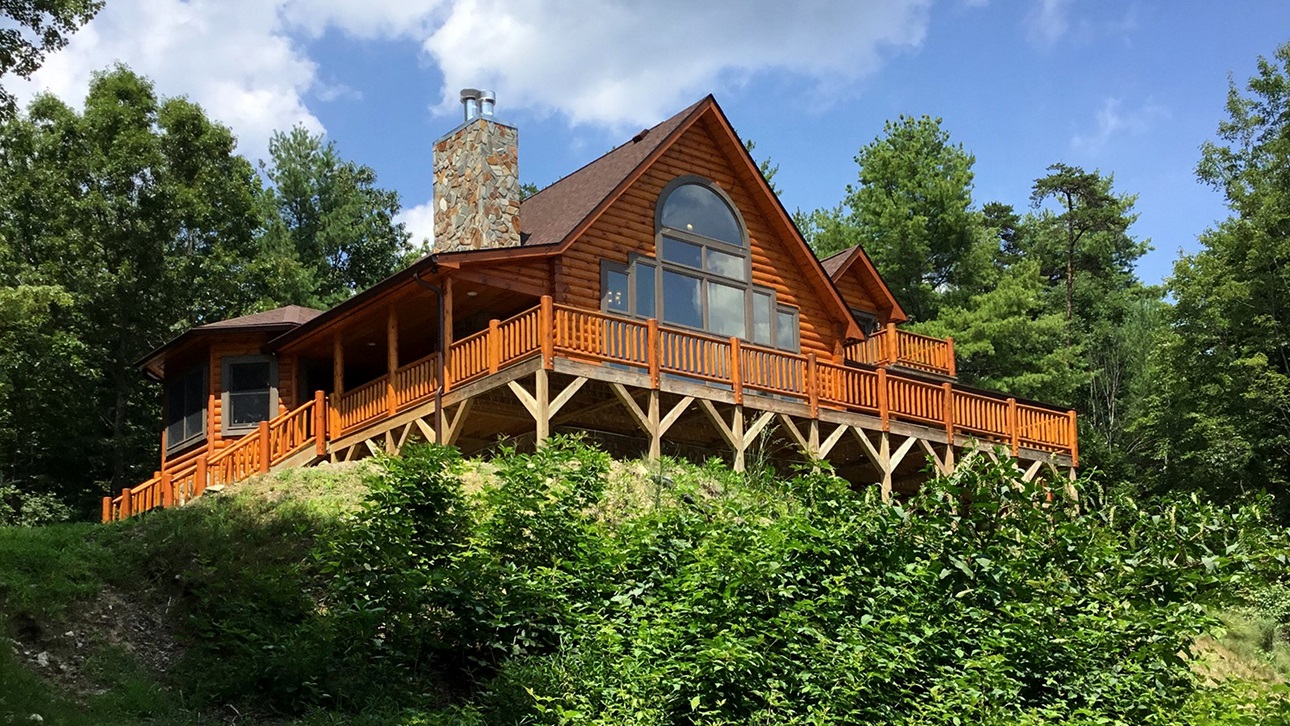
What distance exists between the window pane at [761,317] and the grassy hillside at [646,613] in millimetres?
10215

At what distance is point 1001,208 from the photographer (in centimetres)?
5481

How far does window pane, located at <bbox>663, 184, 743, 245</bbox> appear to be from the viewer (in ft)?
78.0

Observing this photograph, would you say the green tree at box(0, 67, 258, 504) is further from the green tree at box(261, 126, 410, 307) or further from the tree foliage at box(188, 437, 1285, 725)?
the tree foliage at box(188, 437, 1285, 725)

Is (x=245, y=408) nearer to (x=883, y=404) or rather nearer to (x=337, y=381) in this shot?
(x=337, y=381)

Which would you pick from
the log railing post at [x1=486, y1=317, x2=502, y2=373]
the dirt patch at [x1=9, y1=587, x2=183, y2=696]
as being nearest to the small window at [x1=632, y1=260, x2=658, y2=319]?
the log railing post at [x1=486, y1=317, x2=502, y2=373]

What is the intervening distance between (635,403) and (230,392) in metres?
9.44

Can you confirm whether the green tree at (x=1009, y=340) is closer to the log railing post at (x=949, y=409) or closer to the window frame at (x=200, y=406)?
the log railing post at (x=949, y=409)

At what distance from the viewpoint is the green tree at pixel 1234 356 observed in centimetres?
3231

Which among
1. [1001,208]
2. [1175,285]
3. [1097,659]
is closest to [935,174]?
[1175,285]

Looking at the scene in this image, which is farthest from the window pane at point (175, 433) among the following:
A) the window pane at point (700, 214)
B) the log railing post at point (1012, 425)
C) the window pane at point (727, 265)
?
the log railing post at point (1012, 425)

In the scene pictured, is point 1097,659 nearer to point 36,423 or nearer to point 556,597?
point 556,597

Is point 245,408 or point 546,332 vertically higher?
point 546,332

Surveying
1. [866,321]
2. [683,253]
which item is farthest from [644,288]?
[866,321]

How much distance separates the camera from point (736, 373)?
835 inches
